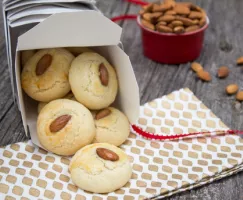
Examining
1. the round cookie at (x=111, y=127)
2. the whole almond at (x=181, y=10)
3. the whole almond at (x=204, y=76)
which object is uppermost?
the whole almond at (x=181, y=10)

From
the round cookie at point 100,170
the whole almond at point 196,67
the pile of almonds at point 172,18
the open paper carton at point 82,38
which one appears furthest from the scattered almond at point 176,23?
the round cookie at point 100,170

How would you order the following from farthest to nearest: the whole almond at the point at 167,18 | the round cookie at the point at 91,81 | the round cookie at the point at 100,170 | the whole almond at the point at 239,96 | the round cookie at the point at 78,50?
the whole almond at the point at 167,18
the whole almond at the point at 239,96
the round cookie at the point at 78,50
the round cookie at the point at 91,81
the round cookie at the point at 100,170

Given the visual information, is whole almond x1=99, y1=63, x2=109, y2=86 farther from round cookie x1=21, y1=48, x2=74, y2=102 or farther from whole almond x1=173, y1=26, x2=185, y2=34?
whole almond x1=173, y1=26, x2=185, y2=34

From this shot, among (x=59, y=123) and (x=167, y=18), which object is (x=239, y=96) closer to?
(x=167, y=18)

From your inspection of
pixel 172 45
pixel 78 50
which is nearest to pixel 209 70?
pixel 172 45

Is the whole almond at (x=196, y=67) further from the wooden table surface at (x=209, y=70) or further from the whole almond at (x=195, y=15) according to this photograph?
the whole almond at (x=195, y=15)

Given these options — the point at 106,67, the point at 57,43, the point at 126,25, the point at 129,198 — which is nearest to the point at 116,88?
the point at 106,67

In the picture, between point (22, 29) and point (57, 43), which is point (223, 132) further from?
point (22, 29)
